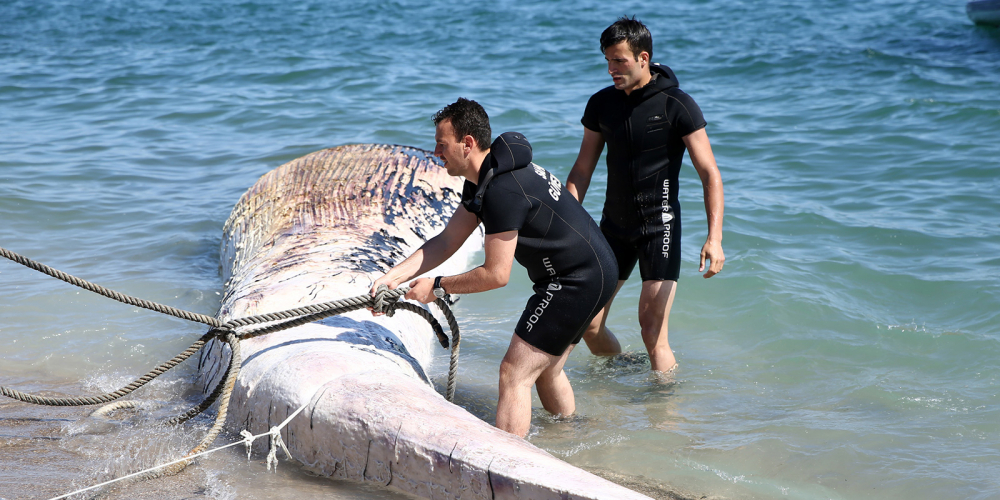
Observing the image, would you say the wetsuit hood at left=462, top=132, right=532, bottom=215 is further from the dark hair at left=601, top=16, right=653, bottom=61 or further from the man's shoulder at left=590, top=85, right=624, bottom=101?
the man's shoulder at left=590, top=85, right=624, bottom=101

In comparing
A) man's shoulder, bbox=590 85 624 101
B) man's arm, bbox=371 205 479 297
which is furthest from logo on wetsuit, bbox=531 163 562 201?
man's shoulder, bbox=590 85 624 101

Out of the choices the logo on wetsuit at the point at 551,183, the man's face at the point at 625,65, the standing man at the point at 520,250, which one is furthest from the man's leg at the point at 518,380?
the man's face at the point at 625,65

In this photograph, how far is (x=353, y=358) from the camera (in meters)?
3.28

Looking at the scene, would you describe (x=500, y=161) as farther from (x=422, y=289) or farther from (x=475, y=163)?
(x=422, y=289)

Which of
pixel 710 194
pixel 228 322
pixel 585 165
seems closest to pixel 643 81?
pixel 585 165

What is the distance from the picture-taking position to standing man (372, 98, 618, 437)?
3090 millimetres

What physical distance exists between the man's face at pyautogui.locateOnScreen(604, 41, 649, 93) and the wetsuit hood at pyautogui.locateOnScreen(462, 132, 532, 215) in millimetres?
866

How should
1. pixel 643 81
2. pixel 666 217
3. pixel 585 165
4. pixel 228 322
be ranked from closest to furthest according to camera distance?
pixel 228 322
pixel 643 81
pixel 666 217
pixel 585 165

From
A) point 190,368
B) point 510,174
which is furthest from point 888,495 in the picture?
point 190,368

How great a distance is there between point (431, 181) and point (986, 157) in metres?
5.29

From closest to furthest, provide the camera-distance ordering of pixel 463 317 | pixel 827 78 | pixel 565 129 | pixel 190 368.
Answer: pixel 190 368, pixel 463 317, pixel 565 129, pixel 827 78

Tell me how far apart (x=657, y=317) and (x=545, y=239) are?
115 cm

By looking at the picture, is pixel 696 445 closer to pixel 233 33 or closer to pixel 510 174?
pixel 510 174

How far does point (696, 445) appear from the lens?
3.63 metres
